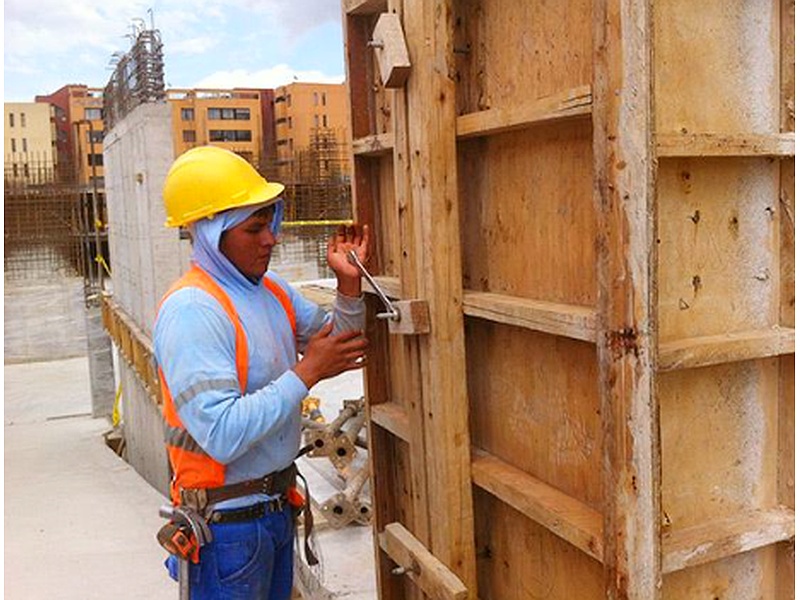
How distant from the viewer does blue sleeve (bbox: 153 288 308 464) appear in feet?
8.50

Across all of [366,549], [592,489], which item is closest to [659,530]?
[592,489]

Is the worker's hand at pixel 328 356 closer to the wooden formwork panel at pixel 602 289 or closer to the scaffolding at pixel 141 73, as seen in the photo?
the wooden formwork panel at pixel 602 289

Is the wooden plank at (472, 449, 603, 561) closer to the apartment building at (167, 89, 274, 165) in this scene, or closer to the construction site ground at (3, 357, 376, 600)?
the construction site ground at (3, 357, 376, 600)

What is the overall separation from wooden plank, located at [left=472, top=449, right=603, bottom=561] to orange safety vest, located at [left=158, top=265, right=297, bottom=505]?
0.82 m

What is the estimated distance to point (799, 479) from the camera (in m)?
2.23

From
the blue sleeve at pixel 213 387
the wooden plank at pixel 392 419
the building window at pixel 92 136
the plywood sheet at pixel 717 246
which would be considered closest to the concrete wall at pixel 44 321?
the building window at pixel 92 136

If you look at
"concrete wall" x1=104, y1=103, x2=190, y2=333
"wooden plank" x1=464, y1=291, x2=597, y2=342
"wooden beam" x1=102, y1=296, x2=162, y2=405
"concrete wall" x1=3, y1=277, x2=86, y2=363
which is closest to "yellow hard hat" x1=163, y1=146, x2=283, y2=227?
Answer: "wooden plank" x1=464, y1=291, x2=597, y2=342

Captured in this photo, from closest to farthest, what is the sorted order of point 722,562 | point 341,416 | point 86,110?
point 722,562 < point 341,416 < point 86,110

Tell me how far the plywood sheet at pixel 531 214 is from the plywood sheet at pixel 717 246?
184 millimetres

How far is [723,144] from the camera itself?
2.04 metres

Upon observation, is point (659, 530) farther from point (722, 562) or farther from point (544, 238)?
point (544, 238)

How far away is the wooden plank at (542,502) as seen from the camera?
220 centimetres

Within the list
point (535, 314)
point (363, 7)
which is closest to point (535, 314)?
point (535, 314)

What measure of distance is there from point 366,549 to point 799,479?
12.1 feet
